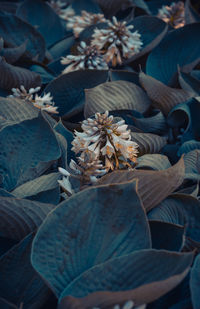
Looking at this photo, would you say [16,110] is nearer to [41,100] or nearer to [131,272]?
[41,100]

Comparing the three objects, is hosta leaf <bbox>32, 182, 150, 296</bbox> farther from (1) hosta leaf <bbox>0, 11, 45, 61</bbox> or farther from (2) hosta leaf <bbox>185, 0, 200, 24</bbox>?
(2) hosta leaf <bbox>185, 0, 200, 24</bbox>

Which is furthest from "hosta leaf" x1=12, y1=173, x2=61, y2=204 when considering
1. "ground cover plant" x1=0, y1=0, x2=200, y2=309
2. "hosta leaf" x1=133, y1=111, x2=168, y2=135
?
"hosta leaf" x1=133, y1=111, x2=168, y2=135

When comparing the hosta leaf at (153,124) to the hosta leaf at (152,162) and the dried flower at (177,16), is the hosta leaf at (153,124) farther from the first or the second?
the dried flower at (177,16)

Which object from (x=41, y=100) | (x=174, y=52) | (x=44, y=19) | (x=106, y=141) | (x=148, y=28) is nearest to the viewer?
(x=106, y=141)

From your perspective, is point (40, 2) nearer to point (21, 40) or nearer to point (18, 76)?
point (21, 40)

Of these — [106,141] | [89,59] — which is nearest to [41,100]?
[89,59]

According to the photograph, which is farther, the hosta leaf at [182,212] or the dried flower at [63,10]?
the dried flower at [63,10]

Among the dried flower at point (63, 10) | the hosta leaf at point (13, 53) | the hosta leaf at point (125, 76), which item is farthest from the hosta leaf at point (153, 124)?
the dried flower at point (63, 10)
